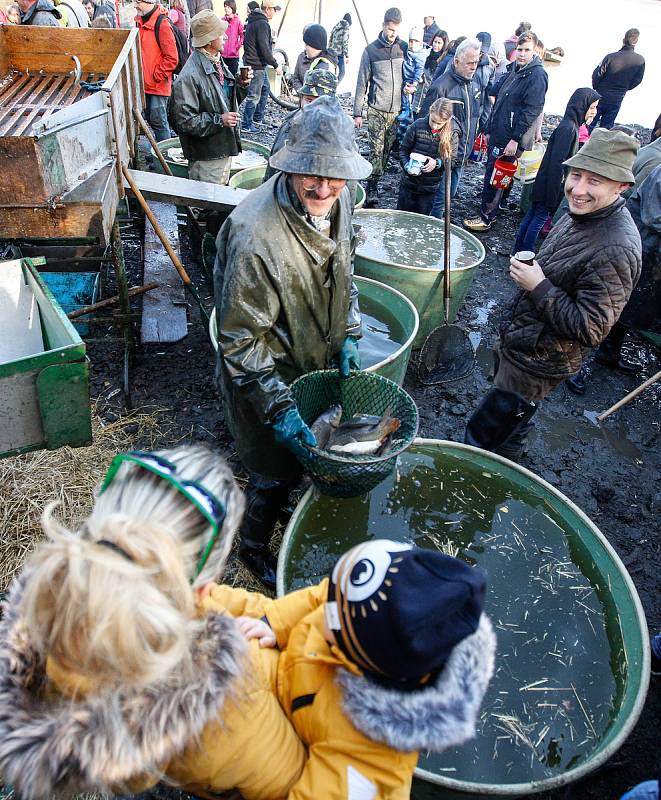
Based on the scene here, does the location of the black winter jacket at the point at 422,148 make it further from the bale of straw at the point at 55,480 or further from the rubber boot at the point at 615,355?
the bale of straw at the point at 55,480

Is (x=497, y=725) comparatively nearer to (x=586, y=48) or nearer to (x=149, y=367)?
(x=149, y=367)

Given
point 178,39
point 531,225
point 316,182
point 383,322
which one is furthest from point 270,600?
point 178,39

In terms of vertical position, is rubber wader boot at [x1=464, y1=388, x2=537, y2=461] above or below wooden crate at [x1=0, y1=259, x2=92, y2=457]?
below

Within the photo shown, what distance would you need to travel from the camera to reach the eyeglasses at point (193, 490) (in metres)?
1.25

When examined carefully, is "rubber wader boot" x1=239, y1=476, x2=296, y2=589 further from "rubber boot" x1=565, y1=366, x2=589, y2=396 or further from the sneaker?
the sneaker

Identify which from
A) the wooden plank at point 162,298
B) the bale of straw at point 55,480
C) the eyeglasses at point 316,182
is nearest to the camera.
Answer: the eyeglasses at point 316,182

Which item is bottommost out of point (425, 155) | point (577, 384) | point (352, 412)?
point (577, 384)

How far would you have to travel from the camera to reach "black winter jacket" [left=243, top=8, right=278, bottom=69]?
10984 millimetres

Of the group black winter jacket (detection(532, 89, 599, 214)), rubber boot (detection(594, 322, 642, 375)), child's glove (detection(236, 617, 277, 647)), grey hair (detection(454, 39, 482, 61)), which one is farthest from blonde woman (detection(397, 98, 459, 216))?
child's glove (detection(236, 617, 277, 647))

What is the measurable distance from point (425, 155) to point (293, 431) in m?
5.40

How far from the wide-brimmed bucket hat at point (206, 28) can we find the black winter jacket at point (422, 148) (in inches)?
96.8

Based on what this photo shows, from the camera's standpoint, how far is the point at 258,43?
1119cm

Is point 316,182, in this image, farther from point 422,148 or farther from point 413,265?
point 422,148

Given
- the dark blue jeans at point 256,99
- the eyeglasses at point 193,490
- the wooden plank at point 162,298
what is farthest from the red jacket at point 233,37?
the eyeglasses at point 193,490
